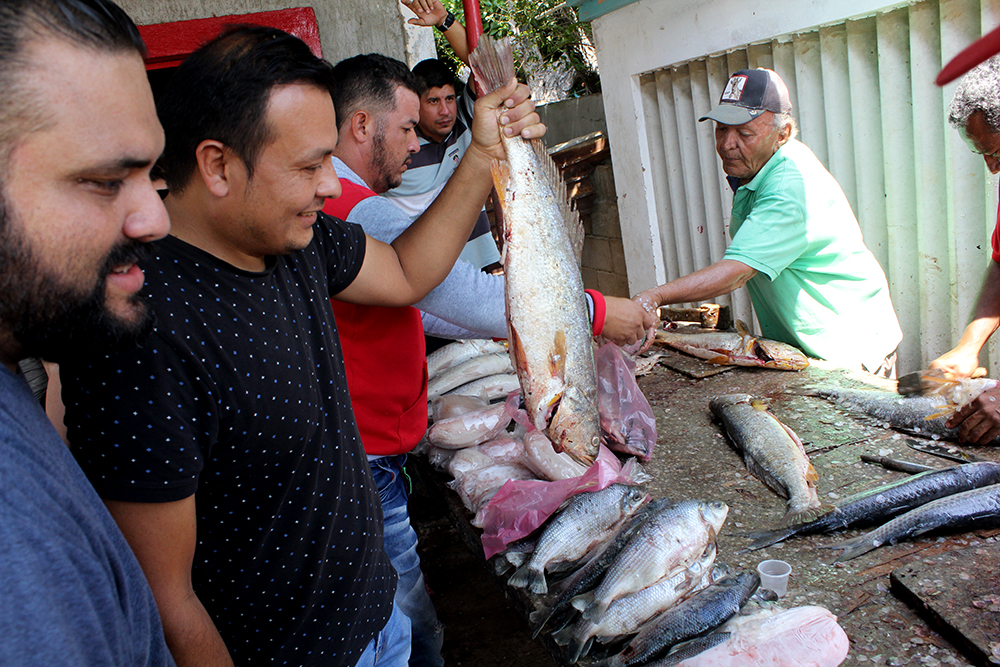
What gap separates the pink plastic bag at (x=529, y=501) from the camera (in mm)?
2213

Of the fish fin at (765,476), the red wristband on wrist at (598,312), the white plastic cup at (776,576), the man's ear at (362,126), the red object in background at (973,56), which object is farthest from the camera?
the man's ear at (362,126)

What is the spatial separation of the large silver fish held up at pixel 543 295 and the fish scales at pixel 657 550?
387 millimetres

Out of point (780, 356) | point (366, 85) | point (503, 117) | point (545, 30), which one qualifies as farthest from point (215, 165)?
point (545, 30)

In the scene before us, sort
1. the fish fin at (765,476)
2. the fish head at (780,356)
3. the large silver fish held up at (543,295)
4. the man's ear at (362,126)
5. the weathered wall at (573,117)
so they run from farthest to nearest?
the weathered wall at (573,117) → the fish head at (780,356) → the man's ear at (362,126) → the fish fin at (765,476) → the large silver fish held up at (543,295)

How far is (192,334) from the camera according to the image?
1.26 m

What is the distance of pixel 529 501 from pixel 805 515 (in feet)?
2.89

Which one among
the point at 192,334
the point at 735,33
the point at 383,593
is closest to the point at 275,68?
the point at 192,334

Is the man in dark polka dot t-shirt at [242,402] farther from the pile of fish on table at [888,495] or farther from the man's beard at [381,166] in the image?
the pile of fish on table at [888,495]

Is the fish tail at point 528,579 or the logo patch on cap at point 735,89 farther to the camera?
the logo patch on cap at point 735,89

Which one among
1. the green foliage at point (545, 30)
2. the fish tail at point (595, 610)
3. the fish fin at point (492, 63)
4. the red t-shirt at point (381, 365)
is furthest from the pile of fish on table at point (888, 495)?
the green foliage at point (545, 30)

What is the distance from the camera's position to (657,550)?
186 cm

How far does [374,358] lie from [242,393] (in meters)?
0.93

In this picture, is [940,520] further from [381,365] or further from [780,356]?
[381,365]

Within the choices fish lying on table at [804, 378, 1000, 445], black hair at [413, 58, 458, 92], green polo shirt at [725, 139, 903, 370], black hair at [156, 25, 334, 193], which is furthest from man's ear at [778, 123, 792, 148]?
black hair at [156, 25, 334, 193]
